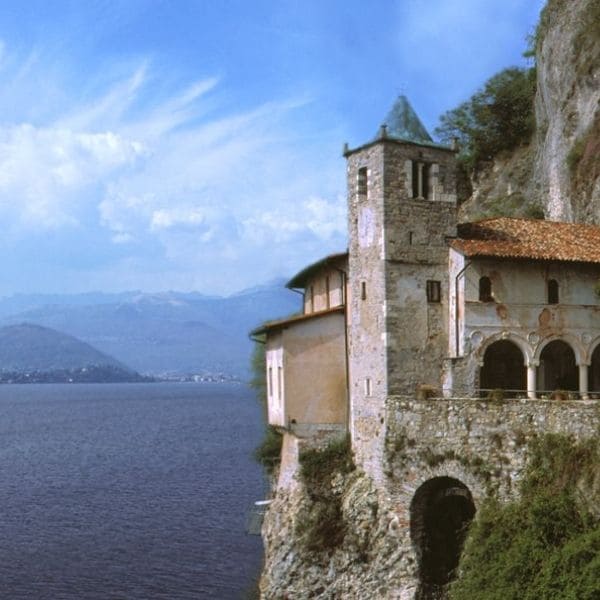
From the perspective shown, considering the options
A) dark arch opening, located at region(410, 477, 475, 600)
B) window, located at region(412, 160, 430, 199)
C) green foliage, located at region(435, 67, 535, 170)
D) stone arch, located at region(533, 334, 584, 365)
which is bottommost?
dark arch opening, located at region(410, 477, 475, 600)

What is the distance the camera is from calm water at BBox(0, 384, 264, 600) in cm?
4172

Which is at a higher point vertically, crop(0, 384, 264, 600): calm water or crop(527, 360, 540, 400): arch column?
crop(527, 360, 540, 400): arch column

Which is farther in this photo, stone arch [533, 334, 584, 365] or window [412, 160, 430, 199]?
window [412, 160, 430, 199]

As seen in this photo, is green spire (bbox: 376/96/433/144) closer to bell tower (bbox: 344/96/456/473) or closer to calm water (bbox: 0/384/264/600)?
bell tower (bbox: 344/96/456/473)

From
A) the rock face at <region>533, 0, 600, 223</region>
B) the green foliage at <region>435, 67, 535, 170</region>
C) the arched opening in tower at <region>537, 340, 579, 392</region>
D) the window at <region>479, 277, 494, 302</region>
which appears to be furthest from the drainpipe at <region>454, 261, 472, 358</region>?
the green foliage at <region>435, 67, 535, 170</region>

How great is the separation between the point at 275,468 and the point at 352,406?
1058 centimetres

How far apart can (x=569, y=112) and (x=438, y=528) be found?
28.2m

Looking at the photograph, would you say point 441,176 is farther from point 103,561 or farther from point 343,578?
point 103,561

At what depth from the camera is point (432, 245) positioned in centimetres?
3344

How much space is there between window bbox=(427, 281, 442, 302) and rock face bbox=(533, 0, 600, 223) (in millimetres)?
12475

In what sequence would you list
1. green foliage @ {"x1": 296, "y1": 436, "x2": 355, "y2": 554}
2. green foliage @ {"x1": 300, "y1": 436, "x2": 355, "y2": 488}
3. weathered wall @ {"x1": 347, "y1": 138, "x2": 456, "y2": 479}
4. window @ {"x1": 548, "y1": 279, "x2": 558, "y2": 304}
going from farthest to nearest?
green foliage @ {"x1": 300, "y1": 436, "x2": 355, "y2": 488}
window @ {"x1": 548, "y1": 279, "x2": 558, "y2": 304}
green foliage @ {"x1": 296, "y1": 436, "x2": 355, "y2": 554}
weathered wall @ {"x1": 347, "y1": 138, "x2": 456, "y2": 479}

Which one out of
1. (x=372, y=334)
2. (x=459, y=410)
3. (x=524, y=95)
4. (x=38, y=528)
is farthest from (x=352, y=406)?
(x=524, y=95)

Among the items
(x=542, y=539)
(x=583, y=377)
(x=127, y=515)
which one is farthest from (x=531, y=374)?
(x=127, y=515)

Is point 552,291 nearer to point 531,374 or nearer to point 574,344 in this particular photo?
point 574,344
